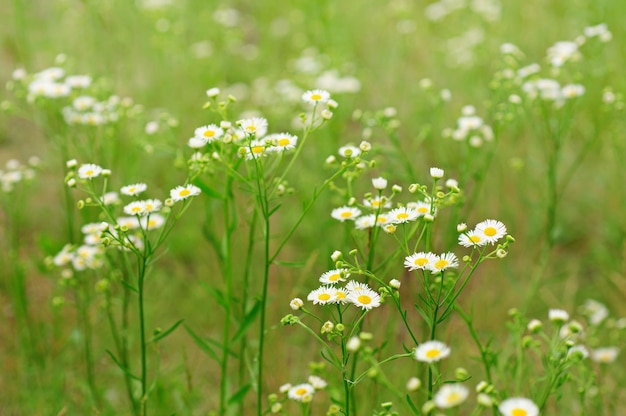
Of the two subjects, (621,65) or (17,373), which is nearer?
(17,373)

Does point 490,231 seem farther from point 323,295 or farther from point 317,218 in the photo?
point 317,218

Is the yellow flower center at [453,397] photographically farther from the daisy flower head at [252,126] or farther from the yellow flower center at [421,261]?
the daisy flower head at [252,126]

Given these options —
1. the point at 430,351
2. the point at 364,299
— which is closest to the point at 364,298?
the point at 364,299

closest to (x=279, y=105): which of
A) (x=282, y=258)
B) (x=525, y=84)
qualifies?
(x=282, y=258)

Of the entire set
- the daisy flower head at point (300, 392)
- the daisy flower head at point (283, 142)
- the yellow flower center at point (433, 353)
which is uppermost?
the daisy flower head at point (283, 142)


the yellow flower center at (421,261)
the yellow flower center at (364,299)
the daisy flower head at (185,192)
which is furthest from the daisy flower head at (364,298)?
the daisy flower head at (185,192)

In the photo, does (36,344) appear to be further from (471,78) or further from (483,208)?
(471,78)
